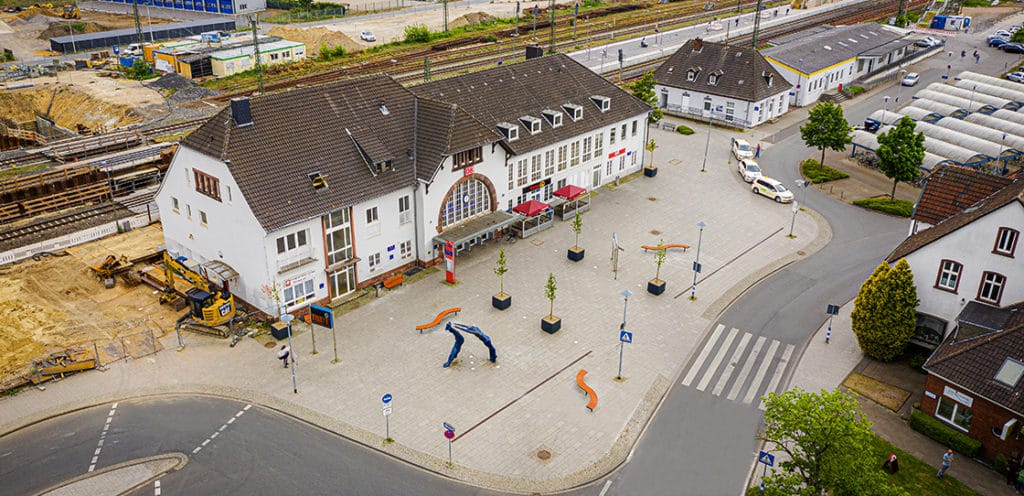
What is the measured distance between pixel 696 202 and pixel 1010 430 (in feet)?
111

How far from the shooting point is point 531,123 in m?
59.0

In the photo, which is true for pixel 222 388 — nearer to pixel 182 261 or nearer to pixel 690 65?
pixel 182 261

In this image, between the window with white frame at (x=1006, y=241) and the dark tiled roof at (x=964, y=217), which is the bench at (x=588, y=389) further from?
the window with white frame at (x=1006, y=241)

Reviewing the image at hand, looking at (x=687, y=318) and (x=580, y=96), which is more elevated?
(x=580, y=96)

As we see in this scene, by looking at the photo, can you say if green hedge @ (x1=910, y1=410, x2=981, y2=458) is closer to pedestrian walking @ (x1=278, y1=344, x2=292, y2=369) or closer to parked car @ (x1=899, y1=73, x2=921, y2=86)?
pedestrian walking @ (x1=278, y1=344, x2=292, y2=369)

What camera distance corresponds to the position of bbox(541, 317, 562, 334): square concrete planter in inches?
1778

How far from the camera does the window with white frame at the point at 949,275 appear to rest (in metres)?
41.7

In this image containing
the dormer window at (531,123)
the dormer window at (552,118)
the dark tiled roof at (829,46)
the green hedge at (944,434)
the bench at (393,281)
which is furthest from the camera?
the dark tiled roof at (829,46)

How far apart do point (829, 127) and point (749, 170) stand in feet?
30.7

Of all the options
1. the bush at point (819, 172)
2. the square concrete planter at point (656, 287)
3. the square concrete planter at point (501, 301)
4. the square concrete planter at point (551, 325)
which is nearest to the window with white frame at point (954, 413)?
the square concrete planter at point (656, 287)

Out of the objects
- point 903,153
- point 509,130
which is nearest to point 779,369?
point 509,130

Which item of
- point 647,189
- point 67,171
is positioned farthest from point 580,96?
point 67,171

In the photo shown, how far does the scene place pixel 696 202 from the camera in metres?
65.2

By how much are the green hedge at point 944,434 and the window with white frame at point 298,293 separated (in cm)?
3396
